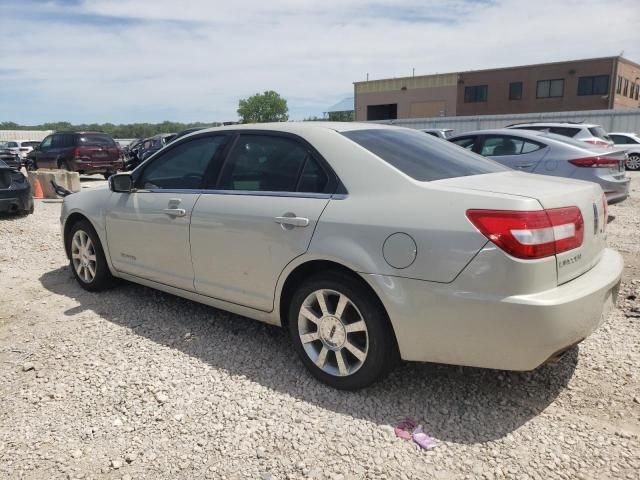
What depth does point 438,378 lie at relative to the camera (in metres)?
3.33

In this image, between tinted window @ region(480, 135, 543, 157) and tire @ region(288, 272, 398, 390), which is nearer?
tire @ region(288, 272, 398, 390)

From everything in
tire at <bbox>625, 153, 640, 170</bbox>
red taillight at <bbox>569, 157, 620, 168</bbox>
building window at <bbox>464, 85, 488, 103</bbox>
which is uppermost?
building window at <bbox>464, 85, 488, 103</bbox>

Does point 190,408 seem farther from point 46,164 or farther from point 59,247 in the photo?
point 46,164

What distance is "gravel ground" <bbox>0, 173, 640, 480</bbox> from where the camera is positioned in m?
2.55

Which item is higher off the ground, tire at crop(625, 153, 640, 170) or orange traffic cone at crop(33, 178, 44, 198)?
orange traffic cone at crop(33, 178, 44, 198)

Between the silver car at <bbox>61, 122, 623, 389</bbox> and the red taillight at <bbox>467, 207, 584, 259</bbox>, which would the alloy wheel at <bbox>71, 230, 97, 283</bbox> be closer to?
the silver car at <bbox>61, 122, 623, 389</bbox>

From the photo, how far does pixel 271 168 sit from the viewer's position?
3.56 m

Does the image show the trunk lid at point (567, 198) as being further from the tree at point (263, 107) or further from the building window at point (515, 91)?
the tree at point (263, 107)

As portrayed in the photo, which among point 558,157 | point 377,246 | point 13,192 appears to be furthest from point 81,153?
point 377,246

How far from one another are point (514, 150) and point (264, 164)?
579 cm

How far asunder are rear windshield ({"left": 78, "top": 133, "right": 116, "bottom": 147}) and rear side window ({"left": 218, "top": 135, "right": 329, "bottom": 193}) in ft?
48.9

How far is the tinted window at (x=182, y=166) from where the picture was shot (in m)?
4.00

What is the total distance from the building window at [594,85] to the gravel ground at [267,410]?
157 ft

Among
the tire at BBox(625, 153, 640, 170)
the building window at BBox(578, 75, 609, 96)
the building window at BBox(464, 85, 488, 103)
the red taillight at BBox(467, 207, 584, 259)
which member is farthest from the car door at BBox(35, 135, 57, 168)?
the building window at BBox(578, 75, 609, 96)
